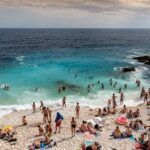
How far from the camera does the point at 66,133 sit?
2848 cm

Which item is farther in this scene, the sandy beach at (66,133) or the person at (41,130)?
the person at (41,130)

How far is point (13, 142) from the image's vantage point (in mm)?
26312

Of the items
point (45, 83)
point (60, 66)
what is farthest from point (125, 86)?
point (60, 66)

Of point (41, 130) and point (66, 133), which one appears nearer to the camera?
point (41, 130)

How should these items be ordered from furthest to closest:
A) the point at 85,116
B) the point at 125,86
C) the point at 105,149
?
the point at 125,86 → the point at 85,116 → the point at 105,149

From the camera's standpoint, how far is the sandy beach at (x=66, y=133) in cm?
2544

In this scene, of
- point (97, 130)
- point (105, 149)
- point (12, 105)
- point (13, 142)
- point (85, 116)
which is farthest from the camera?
point (12, 105)

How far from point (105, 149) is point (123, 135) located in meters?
3.20

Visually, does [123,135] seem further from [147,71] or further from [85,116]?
[147,71]

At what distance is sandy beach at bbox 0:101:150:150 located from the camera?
2544cm

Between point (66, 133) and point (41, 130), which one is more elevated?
point (41, 130)

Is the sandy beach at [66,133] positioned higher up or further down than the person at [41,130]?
further down

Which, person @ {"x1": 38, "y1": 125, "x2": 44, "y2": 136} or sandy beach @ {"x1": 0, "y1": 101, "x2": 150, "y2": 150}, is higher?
person @ {"x1": 38, "y1": 125, "x2": 44, "y2": 136}

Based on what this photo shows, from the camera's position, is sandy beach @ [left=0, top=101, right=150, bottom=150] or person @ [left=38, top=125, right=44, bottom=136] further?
person @ [left=38, top=125, right=44, bottom=136]
